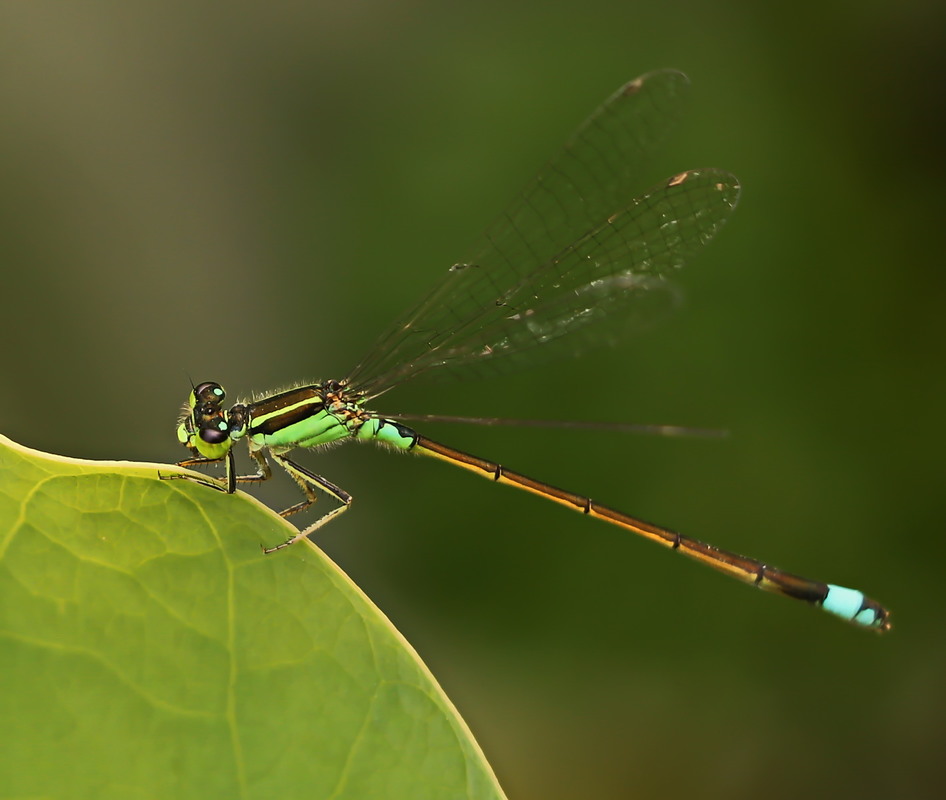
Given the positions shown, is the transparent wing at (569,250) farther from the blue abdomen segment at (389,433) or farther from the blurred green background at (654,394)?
the blurred green background at (654,394)

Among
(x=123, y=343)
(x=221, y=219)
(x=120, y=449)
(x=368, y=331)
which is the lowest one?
(x=120, y=449)

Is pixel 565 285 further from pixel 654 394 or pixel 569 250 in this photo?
pixel 654 394

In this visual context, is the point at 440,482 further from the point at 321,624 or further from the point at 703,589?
the point at 321,624

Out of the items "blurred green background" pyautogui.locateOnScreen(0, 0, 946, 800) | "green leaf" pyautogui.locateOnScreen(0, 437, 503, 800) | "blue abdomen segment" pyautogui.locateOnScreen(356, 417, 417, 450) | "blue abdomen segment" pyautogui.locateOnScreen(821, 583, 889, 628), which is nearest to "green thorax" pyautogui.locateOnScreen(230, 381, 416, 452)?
"blue abdomen segment" pyautogui.locateOnScreen(356, 417, 417, 450)

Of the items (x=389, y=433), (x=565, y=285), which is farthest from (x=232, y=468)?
(x=565, y=285)

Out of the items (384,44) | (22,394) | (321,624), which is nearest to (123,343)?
(22,394)

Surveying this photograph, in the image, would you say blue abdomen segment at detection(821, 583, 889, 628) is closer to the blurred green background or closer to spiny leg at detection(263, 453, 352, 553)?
the blurred green background
